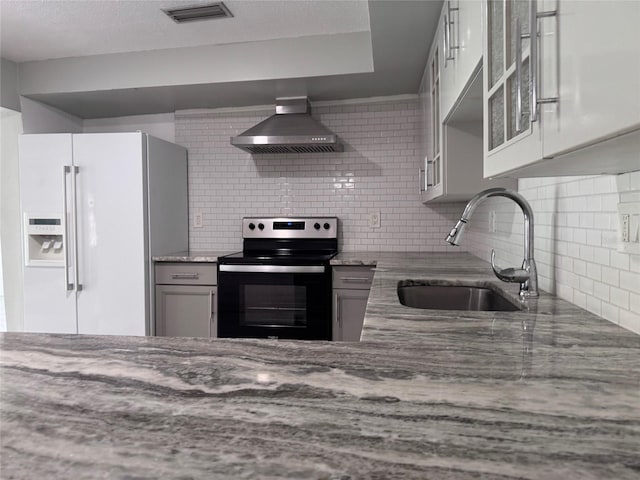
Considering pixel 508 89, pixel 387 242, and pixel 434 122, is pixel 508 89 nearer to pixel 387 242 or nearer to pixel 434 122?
pixel 434 122

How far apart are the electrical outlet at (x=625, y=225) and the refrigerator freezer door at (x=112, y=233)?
271cm

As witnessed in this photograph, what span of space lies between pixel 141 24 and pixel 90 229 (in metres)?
1.38

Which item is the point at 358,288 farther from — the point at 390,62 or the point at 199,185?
the point at 199,185

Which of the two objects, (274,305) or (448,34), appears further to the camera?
(274,305)

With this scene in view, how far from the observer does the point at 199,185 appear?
3.69 meters

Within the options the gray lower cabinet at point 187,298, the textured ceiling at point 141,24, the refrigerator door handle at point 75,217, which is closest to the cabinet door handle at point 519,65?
the textured ceiling at point 141,24

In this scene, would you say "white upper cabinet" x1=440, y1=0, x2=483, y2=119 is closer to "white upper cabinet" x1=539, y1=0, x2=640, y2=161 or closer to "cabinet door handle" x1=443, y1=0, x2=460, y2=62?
"cabinet door handle" x1=443, y1=0, x2=460, y2=62

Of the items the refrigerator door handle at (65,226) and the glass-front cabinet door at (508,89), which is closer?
the glass-front cabinet door at (508,89)

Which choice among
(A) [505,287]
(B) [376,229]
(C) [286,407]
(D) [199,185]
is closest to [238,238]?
(D) [199,185]

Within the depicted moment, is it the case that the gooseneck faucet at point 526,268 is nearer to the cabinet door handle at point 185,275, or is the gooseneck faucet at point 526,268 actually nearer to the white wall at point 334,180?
the white wall at point 334,180

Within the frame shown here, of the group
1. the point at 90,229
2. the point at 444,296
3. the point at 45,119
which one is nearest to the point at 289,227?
the point at 90,229

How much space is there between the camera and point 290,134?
10.0 ft

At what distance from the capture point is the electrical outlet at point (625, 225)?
1027mm

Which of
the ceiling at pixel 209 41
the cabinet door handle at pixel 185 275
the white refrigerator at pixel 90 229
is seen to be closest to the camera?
the ceiling at pixel 209 41
